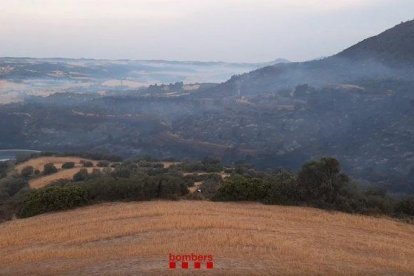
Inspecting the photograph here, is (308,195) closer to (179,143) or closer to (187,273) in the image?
(187,273)

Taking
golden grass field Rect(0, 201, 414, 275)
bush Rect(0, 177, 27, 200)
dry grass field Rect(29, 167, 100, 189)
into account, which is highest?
golden grass field Rect(0, 201, 414, 275)

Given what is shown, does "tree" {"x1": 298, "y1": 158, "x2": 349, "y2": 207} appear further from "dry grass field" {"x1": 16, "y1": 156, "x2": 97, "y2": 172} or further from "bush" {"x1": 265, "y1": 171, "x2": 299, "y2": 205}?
"dry grass field" {"x1": 16, "y1": 156, "x2": 97, "y2": 172}

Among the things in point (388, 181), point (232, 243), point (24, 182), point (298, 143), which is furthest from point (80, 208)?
point (298, 143)

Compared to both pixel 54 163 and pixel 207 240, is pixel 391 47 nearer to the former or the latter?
pixel 54 163

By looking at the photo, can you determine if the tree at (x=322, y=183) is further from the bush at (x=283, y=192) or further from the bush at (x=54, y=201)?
the bush at (x=54, y=201)

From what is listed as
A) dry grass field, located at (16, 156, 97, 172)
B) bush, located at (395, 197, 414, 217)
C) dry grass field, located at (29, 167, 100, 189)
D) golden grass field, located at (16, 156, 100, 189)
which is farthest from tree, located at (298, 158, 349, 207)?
dry grass field, located at (16, 156, 97, 172)

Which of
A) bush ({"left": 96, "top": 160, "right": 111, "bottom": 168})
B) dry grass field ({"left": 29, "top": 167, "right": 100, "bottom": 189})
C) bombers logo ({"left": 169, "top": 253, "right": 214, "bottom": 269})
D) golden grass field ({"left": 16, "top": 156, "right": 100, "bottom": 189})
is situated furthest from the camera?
bush ({"left": 96, "top": 160, "right": 111, "bottom": 168})

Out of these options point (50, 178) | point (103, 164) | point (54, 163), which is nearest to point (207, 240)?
point (50, 178)
